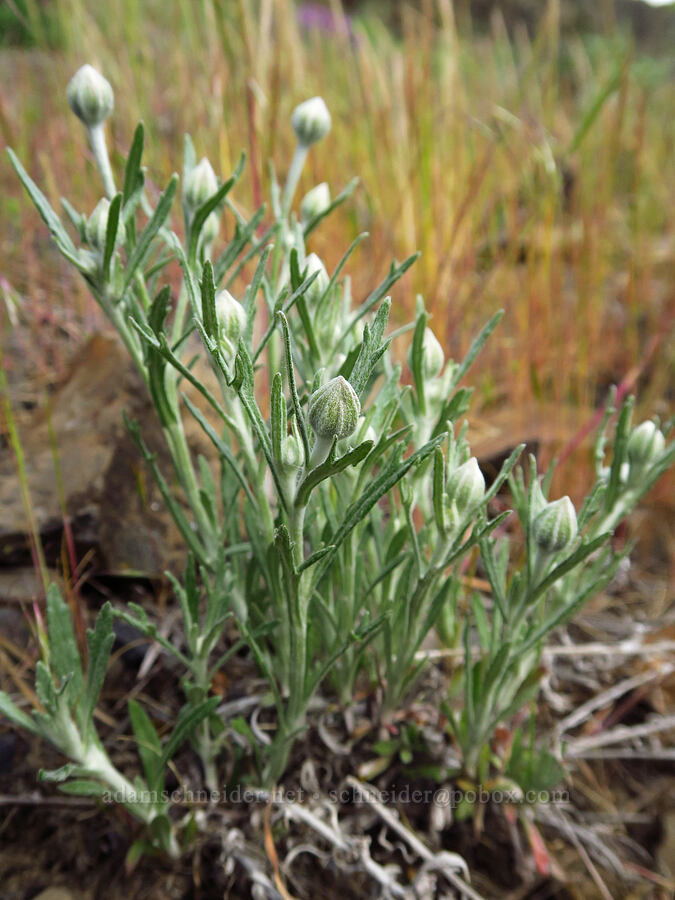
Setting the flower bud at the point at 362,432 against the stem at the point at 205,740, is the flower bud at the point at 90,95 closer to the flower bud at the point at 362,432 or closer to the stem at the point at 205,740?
the flower bud at the point at 362,432

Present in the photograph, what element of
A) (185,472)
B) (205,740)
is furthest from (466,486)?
(205,740)

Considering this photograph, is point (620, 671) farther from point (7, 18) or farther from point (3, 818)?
point (7, 18)

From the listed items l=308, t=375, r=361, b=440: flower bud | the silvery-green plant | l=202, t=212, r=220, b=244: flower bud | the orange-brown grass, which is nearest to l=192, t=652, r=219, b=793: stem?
the silvery-green plant

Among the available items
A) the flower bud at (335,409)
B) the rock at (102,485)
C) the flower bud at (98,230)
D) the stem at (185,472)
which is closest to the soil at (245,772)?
the rock at (102,485)

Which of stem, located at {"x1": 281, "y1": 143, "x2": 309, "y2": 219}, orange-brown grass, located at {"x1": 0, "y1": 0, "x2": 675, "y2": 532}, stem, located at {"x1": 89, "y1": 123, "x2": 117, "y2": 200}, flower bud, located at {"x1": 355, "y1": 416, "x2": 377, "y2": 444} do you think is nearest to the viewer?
flower bud, located at {"x1": 355, "y1": 416, "x2": 377, "y2": 444}

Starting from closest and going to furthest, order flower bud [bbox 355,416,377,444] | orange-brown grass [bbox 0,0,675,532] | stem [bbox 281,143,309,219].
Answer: flower bud [bbox 355,416,377,444] → stem [bbox 281,143,309,219] → orange-brown grass [bbox 0,0,675,532]

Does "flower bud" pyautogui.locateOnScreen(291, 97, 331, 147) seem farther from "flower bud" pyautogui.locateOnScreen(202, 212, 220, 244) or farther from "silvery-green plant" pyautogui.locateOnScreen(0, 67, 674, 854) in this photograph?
"flower bud" pyautogui.locateOnScreen(202, 212, 220, 244)

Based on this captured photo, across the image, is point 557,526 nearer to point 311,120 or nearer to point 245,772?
point 245,772
